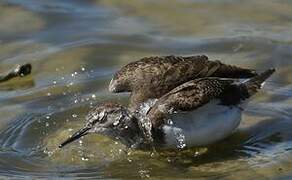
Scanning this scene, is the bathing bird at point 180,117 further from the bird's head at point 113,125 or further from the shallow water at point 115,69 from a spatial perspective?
the shallow water at point 115,69

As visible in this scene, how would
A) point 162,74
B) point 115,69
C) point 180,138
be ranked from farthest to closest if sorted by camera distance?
1. point 115,69
2. point 162,74
3. point 180,138

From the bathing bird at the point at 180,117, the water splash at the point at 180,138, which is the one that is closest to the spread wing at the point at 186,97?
the bathing bird at the point at 180,117

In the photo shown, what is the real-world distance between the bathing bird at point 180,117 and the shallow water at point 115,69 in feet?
0.51

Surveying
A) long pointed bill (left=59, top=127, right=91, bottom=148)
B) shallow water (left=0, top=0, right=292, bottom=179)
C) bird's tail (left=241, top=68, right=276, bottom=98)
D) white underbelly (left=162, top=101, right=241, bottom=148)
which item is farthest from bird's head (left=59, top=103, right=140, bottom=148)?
bird's tail (left=241, top=68, right=276, bottom=98)

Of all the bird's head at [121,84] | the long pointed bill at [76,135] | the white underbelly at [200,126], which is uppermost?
the bird's head at [121,84]

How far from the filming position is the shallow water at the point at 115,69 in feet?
24.4

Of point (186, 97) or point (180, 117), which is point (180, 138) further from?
point (186, 97)

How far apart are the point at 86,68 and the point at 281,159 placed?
2.94 meters

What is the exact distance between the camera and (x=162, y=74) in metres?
7.95

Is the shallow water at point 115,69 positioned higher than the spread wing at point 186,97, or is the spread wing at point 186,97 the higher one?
the spread wing at point 186,97

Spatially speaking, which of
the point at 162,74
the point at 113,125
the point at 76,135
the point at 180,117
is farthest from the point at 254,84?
the point at 76,135

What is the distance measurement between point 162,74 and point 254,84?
0.81 metres

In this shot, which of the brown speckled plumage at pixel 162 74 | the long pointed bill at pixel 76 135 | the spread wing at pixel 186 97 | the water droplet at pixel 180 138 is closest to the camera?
the spread wing at pixel 186 97

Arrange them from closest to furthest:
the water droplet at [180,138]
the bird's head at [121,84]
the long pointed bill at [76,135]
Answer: the water droplet at [180,138]
the long pointed bill at [76,135]
the bird's head at [121,84]
